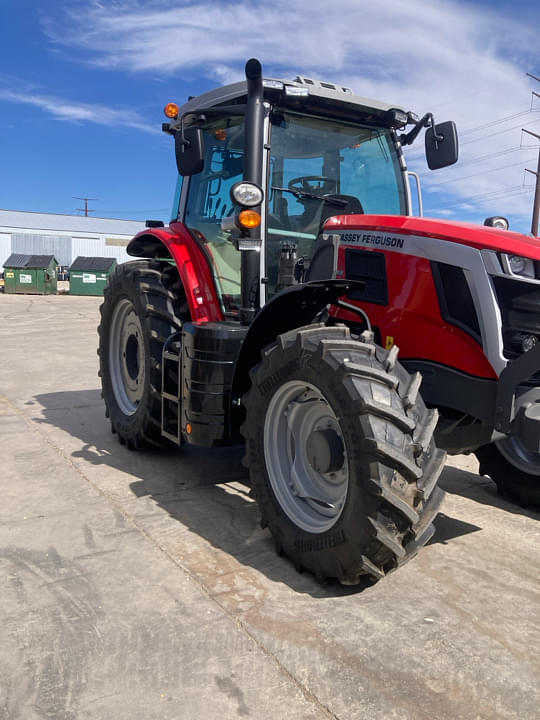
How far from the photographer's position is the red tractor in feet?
8.73

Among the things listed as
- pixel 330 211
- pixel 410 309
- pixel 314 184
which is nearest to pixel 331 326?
pixel 410 309

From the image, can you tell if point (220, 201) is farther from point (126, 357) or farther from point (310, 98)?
point (126, 357)

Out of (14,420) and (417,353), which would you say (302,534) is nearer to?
(417,353)

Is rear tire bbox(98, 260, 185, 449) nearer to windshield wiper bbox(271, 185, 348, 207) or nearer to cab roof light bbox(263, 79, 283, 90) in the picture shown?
windshield wiper bbox(271, 185, 348, 207)

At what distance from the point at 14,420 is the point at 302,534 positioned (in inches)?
150

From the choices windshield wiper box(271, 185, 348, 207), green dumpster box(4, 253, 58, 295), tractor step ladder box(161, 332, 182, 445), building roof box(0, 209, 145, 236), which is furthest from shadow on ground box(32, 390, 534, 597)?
building roof box(0, 209, 145, 236)

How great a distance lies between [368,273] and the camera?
3.34 m

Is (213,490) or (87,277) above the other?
(87,277)

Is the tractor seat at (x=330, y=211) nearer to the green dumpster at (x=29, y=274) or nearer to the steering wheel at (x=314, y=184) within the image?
the steering wheel at (x=314, y=184)

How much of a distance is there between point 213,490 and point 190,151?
7.00 feet

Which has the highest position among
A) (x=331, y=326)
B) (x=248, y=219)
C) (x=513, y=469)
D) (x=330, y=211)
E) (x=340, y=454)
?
(x=330, y=211)

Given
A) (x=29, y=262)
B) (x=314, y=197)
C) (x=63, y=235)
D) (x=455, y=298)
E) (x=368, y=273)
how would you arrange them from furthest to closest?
(x=63, y=235) < (x=29, y=262) < (x=314, y=197) < (x=368, y=273) < (x=455, y=298)

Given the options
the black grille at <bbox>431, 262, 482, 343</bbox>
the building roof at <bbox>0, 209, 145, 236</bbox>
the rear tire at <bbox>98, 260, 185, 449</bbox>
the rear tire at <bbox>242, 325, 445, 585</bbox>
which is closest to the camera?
the rear tire at <bbox>242, 325, 445, 585</bbox>

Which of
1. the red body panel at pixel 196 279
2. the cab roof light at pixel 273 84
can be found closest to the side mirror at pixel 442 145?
the cab roof light at pixel 273 84
